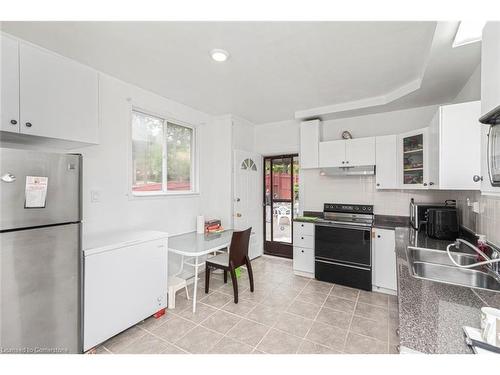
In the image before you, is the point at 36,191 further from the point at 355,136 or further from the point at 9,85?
the point at 355,136

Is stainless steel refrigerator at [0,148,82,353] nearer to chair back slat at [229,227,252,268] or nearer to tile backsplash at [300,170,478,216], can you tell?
chair back slat at [229,227,252,268]

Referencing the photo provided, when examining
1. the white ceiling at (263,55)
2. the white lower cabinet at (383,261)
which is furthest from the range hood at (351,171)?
the white ceiling at (263,55)

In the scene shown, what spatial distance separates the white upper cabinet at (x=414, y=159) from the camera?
94.0 inches

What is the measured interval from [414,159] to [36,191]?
3.53m

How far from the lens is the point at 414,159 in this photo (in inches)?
106

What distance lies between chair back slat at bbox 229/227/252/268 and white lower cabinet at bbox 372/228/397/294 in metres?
1.64

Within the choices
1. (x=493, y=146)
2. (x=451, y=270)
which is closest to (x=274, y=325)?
(x=451, y=270)

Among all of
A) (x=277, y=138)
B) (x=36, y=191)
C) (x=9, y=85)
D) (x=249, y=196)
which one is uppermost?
(x=277, y=138)

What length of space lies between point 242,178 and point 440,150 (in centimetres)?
267

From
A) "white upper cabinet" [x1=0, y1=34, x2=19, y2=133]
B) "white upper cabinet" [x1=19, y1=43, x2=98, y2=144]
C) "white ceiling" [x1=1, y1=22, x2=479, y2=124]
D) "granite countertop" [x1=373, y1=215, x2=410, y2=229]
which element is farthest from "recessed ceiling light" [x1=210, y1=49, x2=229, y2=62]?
"granite countertop" [x1=373, y1=215, x2=410, y2=229]

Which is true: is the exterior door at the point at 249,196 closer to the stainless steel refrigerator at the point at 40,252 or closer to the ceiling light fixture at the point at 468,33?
the stainless steel refrigerator at the point at 40,252

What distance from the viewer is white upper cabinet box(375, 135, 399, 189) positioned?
2930 millimetres

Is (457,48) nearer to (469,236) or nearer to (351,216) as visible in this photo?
(469,236)
